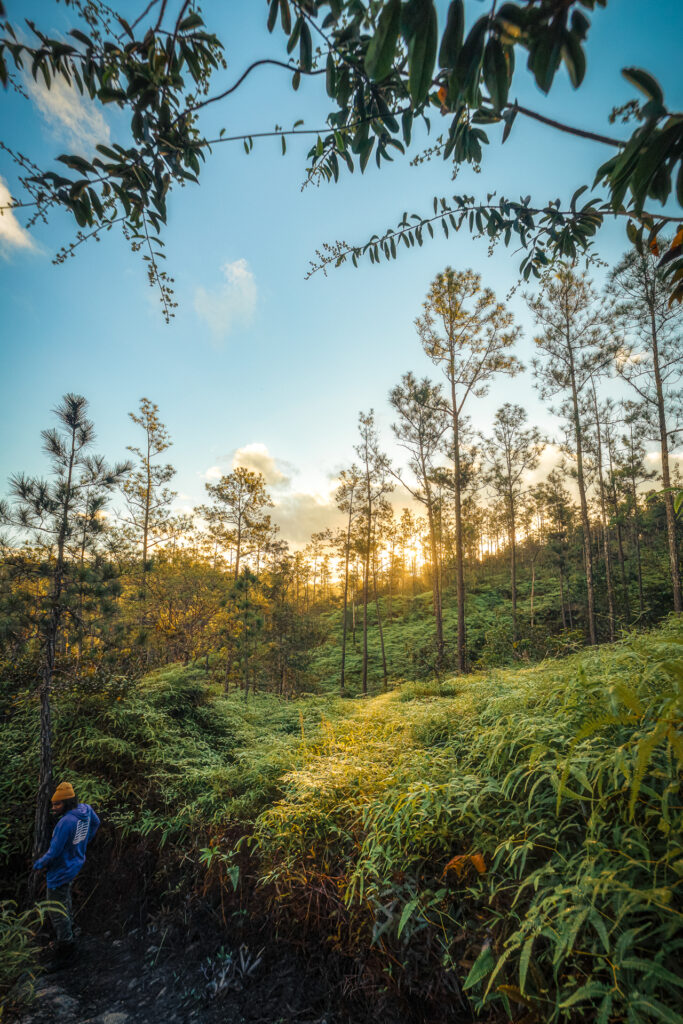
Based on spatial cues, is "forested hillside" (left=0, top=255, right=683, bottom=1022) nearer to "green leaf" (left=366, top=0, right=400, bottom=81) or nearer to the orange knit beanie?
the orange knit beanie

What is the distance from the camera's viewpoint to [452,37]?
A: 2.81 feet

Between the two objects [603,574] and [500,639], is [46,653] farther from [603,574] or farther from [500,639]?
[603,574]

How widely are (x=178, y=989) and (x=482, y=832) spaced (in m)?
2.90

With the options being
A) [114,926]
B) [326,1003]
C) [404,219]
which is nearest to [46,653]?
[114,926]

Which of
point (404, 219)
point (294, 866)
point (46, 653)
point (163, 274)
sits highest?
point (404, 219)

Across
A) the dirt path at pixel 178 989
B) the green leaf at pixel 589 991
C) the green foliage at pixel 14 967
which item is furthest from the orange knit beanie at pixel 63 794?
the green leaf at pixel 589 991

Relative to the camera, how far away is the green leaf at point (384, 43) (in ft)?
2.62

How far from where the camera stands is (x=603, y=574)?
A: 2262 cm

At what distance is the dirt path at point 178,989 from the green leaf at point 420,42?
4.31 m

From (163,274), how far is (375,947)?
3.95 meters

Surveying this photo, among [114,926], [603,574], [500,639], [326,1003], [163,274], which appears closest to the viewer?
[163,274]

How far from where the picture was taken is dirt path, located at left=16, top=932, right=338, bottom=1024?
2.52 m

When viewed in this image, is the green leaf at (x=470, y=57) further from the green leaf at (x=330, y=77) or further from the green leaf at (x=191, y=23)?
the green leaf at (x=191, y=23)

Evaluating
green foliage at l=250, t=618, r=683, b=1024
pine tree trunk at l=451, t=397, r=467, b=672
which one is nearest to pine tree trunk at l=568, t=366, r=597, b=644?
pine tree trunk at l=451, t=397, r=467, b=672
